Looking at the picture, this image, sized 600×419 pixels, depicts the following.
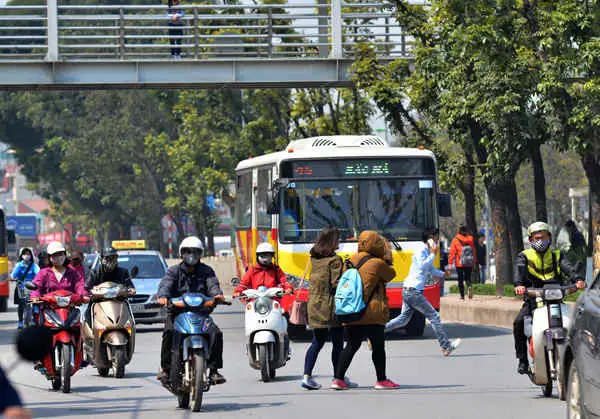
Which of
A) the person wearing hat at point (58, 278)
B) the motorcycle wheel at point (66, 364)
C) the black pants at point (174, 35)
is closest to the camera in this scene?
the motorcycle wheel at point (66, 364)

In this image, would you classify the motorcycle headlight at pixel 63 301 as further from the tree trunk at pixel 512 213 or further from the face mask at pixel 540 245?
the tree trunk at pixel 512 213

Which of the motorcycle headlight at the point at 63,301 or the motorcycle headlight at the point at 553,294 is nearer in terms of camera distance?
the motorcycle headlight at the point at 553,294

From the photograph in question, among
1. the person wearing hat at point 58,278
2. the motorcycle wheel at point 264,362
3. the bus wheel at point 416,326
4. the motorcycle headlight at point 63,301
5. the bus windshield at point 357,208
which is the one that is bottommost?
the bus wheel at point 416,326

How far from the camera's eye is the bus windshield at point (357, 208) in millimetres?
21766

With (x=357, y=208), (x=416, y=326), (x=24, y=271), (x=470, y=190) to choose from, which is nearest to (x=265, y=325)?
(x=357, y=208)

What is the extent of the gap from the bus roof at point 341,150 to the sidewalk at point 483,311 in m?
3.43

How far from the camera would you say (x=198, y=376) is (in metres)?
12.1

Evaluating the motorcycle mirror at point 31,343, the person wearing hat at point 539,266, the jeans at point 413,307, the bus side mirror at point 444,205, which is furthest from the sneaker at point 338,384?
the motorcycle mirror at point 31,343

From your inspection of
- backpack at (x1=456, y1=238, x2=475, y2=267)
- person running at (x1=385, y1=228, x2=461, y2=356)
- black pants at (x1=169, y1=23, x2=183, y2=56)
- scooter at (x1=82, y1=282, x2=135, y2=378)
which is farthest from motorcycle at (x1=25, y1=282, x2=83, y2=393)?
black pants at (x1=169, y1=23, x2=183, y2=56)

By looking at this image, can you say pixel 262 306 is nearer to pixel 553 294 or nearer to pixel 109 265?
pixel 109 265

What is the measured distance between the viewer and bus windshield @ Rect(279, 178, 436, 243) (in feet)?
71.4

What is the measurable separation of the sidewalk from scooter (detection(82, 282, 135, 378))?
955cm

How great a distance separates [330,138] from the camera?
23859 millimetres

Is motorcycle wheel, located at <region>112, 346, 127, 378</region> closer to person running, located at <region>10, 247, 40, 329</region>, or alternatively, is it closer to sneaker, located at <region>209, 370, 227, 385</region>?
sneaker, located at <region>209, 370, 227, 385</region>
